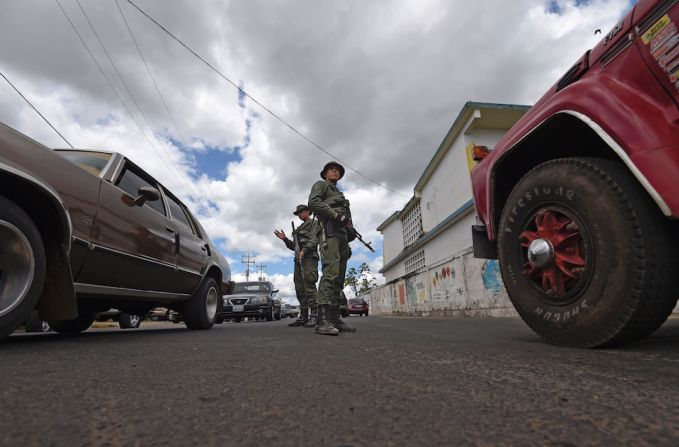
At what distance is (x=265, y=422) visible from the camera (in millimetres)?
845

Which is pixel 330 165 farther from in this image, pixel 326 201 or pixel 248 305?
pixel 248 305

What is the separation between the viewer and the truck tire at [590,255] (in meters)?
1.62

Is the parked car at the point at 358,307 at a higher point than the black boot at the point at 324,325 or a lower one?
higher

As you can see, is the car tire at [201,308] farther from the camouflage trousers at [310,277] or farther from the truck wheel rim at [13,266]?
the truck wheel rim at [13,266]

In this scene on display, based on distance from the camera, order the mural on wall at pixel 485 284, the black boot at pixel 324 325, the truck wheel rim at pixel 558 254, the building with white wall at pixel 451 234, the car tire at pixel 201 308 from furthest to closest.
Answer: the building with white wall at pixel 451 234
the mural on wall at pixel 485 284
the car tire at pixel 201 308
the black boot at pixel 324 325
the truck wheel rim at pixel 558 254

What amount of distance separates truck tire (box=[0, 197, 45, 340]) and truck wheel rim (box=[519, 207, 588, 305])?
275 centimetres

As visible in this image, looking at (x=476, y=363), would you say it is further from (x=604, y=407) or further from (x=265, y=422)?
(x=265, y=422)

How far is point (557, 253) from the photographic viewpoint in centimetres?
194

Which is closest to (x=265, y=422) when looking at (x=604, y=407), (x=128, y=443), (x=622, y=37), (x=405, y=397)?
(x=128, y=443)

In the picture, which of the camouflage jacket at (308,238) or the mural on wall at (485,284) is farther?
the mural on wall at (485,284)

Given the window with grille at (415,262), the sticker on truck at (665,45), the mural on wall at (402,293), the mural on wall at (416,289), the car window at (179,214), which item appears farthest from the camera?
the window with grille at (415,262)

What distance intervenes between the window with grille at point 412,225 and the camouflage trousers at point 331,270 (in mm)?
17845

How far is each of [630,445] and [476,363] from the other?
90cm

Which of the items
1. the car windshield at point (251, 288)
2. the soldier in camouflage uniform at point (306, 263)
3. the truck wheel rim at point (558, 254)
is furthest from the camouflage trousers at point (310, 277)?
the car windshield at point (251, 288)
